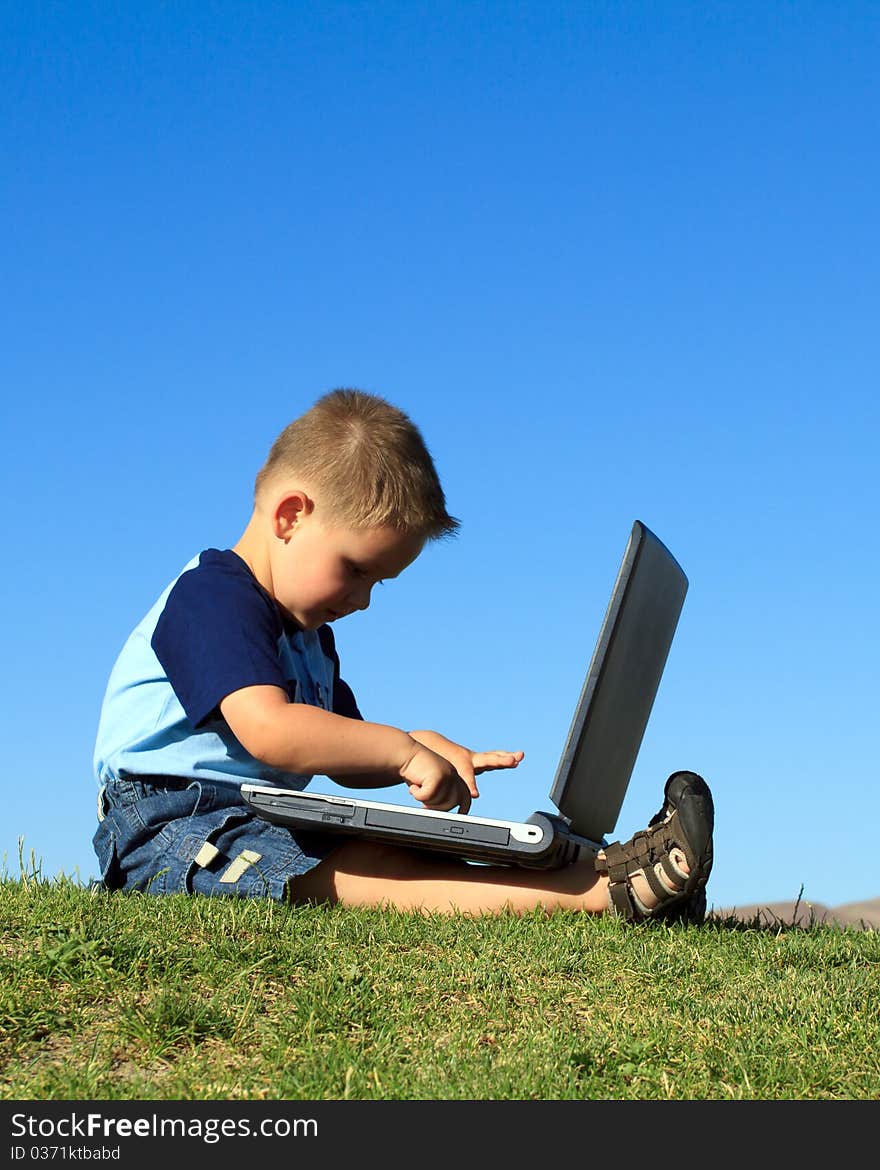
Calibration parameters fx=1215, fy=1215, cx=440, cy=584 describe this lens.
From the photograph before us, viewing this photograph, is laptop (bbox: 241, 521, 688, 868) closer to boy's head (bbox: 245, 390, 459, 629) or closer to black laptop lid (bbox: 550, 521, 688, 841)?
black laptop lid (bbox: 550, 521, 688, 841)

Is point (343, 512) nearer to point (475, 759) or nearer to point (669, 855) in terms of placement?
point (475, 759)

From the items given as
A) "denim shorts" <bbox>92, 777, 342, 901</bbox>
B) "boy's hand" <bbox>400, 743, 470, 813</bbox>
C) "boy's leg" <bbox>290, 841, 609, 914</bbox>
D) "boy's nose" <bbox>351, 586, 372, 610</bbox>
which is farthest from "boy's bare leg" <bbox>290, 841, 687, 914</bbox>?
"boy's nose" <bbox>351, 586, 372, 610</bbox>

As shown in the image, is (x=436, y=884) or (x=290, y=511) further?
(x=290, y=511)

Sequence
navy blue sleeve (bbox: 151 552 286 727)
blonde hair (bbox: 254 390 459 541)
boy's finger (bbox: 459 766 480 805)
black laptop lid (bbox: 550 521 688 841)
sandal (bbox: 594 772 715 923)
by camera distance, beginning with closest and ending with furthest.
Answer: sandal (bbox: 594 772 715 923)
black laptop lid (bbox: 550 521 688 841)
navy blue sleeve (bbox: 151 552 286 727)
boy's finger (bbox: 459 766 480 805)
blonde hair (bbox: 254 390 459 541)

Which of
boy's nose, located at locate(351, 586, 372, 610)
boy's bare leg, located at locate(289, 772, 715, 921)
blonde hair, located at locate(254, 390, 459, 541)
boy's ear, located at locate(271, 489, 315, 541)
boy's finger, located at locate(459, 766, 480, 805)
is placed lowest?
boy's bare leg, located at locate(289, 772, 715, 921)

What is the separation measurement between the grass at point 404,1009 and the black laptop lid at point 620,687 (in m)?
0.58

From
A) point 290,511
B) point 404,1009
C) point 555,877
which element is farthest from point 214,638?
point 404,1009

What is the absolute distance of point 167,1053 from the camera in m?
3.16

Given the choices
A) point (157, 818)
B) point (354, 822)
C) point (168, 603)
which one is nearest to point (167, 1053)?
point (354, 822)

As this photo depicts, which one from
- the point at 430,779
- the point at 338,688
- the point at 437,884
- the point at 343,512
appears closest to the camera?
the point at 430,779

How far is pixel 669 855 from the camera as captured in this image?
4.42 m

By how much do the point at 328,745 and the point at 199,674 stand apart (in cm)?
62

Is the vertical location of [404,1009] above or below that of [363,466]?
below

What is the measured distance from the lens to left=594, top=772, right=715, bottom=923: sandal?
14.3 feet
